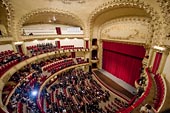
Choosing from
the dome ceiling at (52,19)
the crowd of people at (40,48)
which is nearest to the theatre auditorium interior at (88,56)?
the crowd of people at (40,48)

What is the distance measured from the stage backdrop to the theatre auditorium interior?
10 cm

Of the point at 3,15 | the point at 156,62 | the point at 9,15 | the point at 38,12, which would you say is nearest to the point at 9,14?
the point at 9,15

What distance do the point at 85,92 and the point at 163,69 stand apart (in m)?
6.33

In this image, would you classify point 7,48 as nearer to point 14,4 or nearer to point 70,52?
point 14,4

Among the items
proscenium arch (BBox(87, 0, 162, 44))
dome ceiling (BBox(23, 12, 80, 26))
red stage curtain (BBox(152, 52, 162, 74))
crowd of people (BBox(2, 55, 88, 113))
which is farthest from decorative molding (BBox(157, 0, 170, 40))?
dome ceiling (BBox(23, 12, 80, 26))

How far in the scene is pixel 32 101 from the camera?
711 centimetres

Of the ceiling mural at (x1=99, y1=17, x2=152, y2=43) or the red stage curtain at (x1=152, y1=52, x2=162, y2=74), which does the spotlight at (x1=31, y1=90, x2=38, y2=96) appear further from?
the ceiling mural at (x1=99, y1=17, x2=152, y2=43)

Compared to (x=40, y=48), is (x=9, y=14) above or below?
above

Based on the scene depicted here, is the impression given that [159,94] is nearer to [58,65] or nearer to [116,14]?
[116,14]

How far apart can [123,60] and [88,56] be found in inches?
206

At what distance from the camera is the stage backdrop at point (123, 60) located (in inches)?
424

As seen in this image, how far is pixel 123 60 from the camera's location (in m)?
12.6

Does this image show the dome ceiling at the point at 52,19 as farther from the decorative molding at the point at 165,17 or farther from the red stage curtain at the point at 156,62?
the red stage curtain at the point at 156,62

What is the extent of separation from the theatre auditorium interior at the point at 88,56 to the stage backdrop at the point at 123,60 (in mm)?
96
